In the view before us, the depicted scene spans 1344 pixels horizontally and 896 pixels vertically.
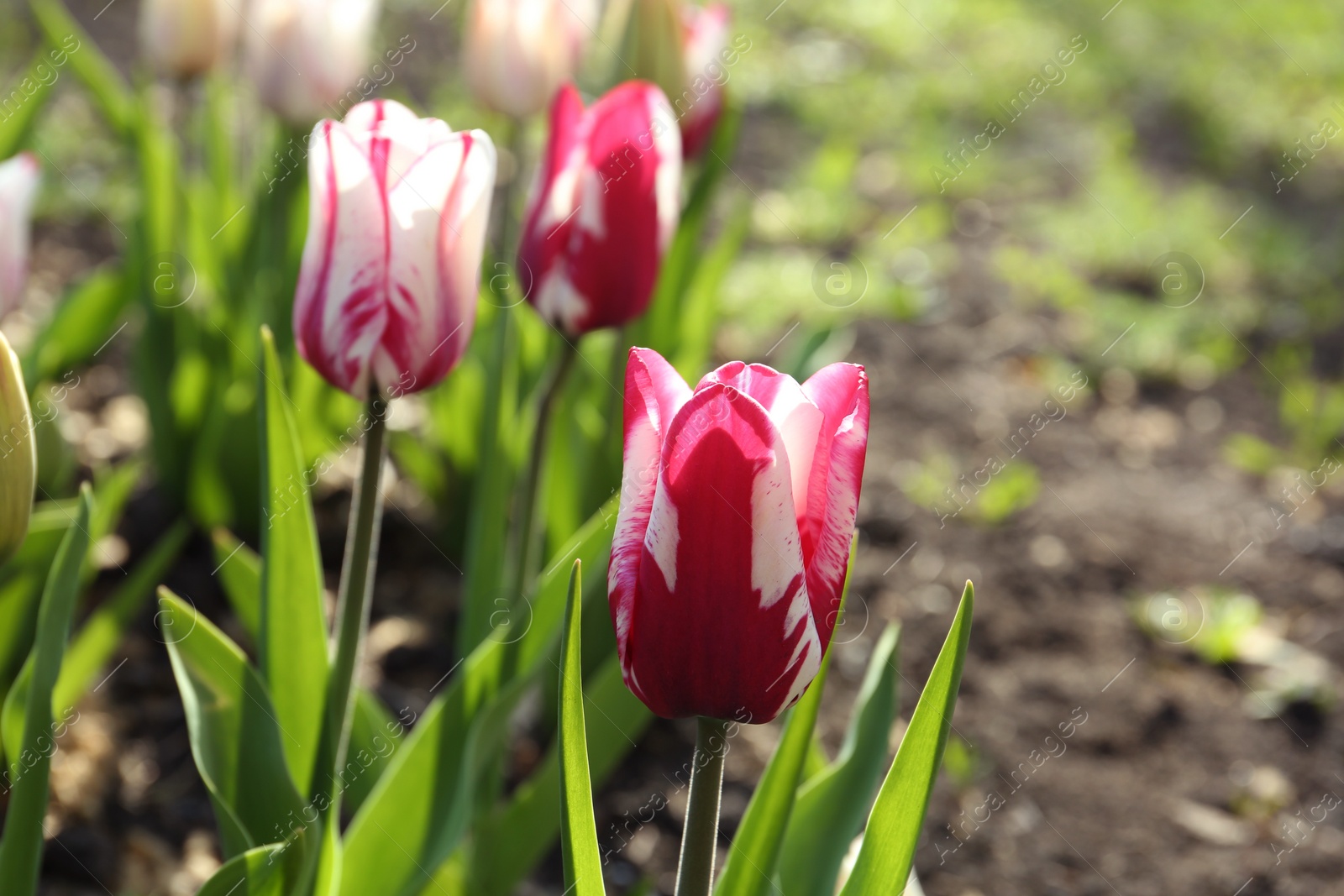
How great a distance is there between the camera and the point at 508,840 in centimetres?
141

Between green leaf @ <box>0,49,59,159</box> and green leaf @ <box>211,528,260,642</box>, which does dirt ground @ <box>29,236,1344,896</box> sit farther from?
green leaf @ <box>0,49,59,159</box>

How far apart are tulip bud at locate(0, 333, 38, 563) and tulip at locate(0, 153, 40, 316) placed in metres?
0.35

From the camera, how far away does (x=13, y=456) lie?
0.99 metres

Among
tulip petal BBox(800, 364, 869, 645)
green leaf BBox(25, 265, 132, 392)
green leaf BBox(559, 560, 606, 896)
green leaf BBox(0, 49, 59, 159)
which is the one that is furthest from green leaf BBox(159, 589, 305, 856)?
green leaf BBox(0, 49, 59, 159)

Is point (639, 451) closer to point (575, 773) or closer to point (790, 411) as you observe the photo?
point (790, 411)

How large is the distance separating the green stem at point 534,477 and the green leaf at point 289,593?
38cm

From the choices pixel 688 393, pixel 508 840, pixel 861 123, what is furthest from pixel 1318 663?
pixel 861 123

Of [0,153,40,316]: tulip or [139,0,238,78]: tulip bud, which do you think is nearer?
[0,153,40,316]: tulip

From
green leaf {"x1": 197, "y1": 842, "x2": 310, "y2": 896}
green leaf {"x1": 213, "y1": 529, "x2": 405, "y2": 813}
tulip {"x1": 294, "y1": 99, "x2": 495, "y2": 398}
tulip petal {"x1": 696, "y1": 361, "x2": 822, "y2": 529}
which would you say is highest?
tulip {"x1": 294, "y1": 99, "x2": 495, "y2": 398}

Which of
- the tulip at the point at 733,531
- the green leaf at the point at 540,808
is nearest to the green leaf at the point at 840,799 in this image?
the green leaf at the point at 540,808

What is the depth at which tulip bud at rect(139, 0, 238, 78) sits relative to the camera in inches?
83.0

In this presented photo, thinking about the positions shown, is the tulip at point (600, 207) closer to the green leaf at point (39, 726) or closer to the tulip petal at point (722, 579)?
the green leaf at point (39, 726)

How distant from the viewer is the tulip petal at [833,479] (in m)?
0.75

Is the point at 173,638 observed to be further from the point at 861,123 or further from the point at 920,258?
the point at 861,123
